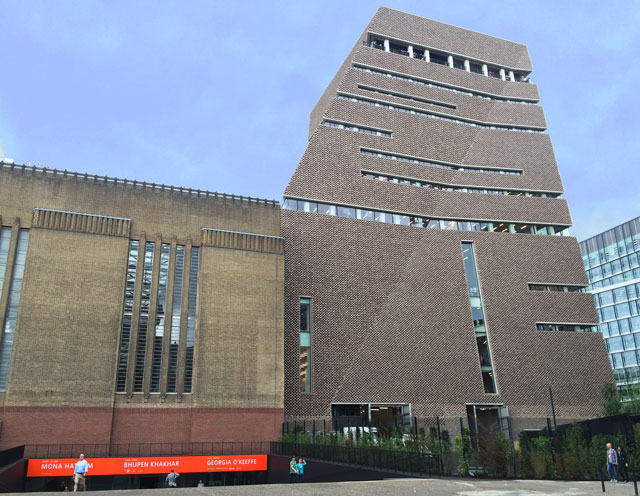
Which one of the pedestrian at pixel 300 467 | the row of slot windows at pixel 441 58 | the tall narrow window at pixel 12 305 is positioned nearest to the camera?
the pedestrian at pixel 300 467

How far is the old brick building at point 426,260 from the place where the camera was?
4159 cm

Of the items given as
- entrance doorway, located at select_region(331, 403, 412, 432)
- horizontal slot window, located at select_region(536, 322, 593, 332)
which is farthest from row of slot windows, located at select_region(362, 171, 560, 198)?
entrance doorway, located at select_region(331, 403, 412, 432)

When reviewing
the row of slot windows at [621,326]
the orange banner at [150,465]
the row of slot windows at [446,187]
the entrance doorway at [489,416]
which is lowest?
the orange banner at [150,465]

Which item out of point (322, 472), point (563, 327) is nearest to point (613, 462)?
point (322, 472)

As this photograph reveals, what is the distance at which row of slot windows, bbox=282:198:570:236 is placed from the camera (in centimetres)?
4519

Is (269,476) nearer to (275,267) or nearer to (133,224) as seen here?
(275,267)

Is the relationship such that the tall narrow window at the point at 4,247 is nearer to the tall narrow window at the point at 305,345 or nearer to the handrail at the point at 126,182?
the handrail at the point at 126,182

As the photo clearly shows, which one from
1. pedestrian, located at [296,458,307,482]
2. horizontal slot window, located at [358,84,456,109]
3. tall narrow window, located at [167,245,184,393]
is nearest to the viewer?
pedestrian, located at [296,458,307,482]

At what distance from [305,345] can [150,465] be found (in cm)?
1468

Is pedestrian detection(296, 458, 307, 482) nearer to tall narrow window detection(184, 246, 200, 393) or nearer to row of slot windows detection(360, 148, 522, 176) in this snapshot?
tall narrow window detection(184, 246, 200, 393)

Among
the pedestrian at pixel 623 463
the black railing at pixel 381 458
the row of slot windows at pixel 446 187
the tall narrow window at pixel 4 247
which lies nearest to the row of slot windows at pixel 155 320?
the tall narrow window at pixel 4 247

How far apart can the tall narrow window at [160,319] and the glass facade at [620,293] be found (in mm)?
74266

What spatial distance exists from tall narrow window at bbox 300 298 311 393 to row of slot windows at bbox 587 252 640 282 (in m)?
66.3

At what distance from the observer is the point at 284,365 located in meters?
38.9
